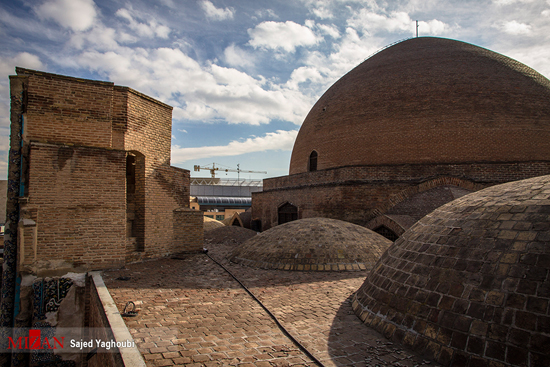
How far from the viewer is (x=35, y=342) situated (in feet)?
23.7

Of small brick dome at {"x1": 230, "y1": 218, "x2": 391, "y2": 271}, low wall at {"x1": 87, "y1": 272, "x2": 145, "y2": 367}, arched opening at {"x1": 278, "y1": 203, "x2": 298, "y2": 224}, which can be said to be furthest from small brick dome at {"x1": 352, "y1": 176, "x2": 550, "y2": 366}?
arched opening at {"x1": 278, "y1": 203, "x2": 298, "y2": 224}

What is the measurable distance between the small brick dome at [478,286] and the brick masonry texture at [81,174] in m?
6.62

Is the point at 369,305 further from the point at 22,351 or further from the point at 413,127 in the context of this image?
the point at 413,127

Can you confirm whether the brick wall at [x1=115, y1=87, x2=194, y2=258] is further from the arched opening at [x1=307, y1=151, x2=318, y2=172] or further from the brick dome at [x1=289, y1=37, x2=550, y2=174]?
the brick dome at [x1=289, y1=37, x2=550, y2=174]

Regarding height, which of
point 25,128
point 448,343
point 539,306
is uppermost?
point 25,128

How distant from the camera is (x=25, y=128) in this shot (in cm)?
784

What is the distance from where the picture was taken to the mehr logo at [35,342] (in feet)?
23.4

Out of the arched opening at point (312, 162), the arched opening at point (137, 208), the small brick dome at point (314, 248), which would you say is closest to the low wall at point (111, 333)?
the arched opening at point (137, 208)

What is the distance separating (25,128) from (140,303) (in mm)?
5330

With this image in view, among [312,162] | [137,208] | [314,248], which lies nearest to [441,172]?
[312,162]

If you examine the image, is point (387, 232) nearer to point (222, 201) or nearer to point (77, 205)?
point (77, 205)

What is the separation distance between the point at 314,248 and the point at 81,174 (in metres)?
6.04

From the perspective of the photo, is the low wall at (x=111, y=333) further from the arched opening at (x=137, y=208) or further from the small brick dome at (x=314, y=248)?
the small brick dome at (x=314, y=248)

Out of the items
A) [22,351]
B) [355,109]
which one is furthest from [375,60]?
[22,351]
